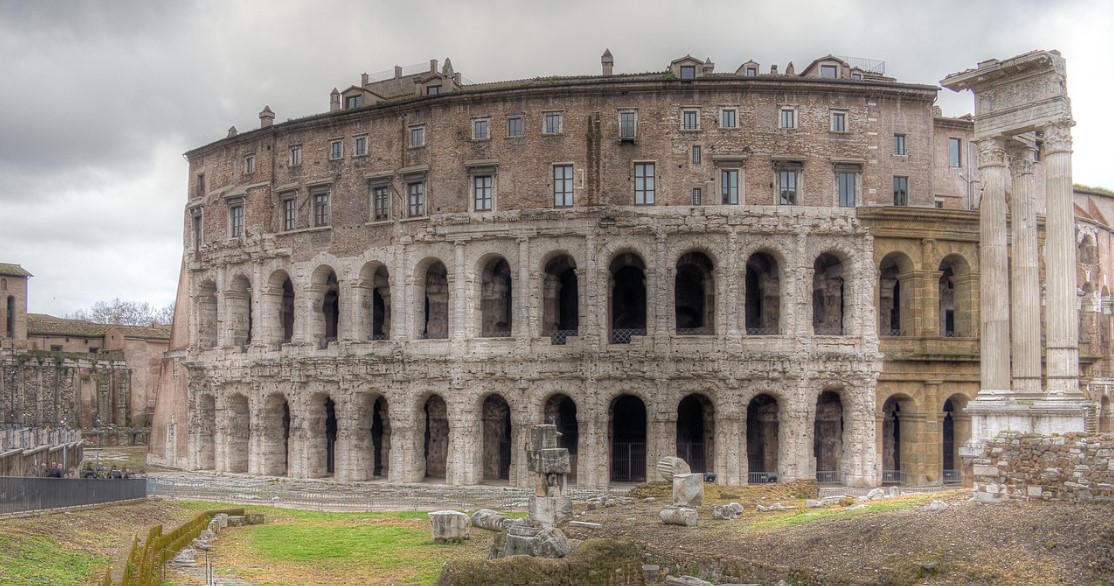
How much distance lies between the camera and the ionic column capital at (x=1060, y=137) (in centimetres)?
2709

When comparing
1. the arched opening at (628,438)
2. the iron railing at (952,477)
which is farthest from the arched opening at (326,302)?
the iron railing at (952,477)

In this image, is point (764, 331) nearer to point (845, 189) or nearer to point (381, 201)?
point (845, 189)

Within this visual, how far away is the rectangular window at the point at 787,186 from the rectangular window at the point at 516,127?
9942 mm

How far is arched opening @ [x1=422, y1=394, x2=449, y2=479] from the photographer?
44312 mm

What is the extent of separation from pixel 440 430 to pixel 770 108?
18.7 metres

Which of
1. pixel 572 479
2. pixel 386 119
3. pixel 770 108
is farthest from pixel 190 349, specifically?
pixel 770 108

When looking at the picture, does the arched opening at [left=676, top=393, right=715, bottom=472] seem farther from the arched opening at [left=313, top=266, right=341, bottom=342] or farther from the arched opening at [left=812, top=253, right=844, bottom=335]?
the arched opening at [left=313, top=266, right=341, bottom=342]

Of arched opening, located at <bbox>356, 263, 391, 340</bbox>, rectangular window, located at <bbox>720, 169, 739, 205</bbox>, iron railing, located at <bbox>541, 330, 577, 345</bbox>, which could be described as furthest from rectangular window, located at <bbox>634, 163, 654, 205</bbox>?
arched opening, located at <bbox>356, 263, 391, 340</bbox>

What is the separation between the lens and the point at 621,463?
41.1 m

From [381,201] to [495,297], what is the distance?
6220 millimetres

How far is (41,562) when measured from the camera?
19500 mm

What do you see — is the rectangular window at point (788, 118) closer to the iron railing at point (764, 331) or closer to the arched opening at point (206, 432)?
the iron railing at point (764, 331)

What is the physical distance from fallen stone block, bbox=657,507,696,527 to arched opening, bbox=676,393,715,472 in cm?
1411

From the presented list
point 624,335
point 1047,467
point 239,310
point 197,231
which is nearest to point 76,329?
point 197,231
